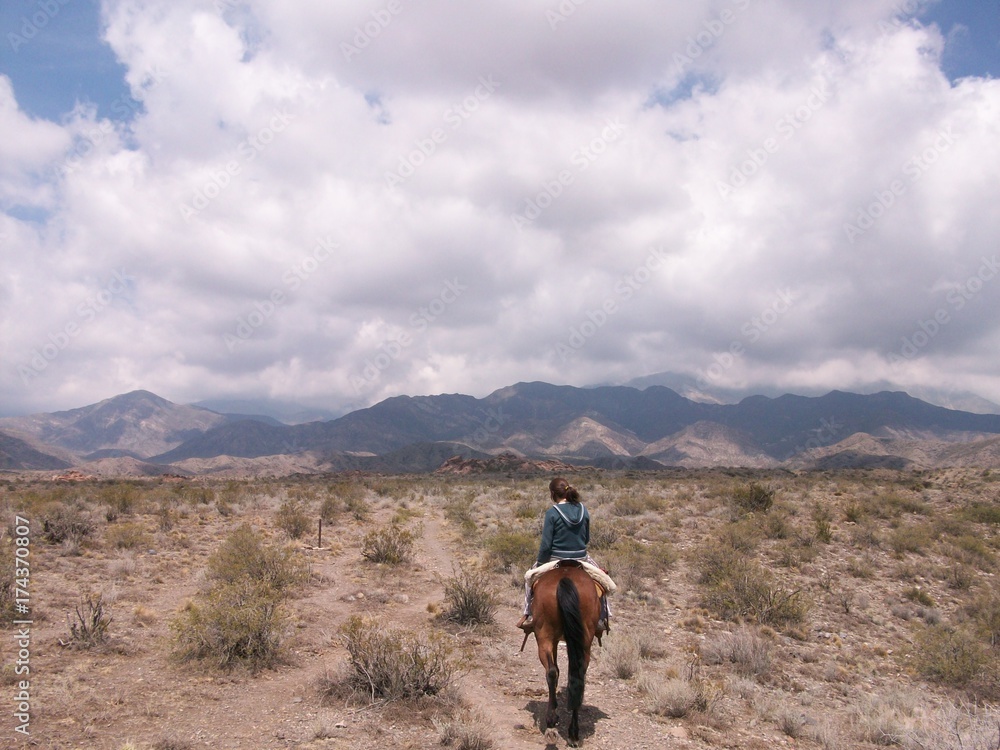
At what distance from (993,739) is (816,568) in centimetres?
957

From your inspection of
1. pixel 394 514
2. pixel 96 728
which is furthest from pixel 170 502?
pixel 96 728

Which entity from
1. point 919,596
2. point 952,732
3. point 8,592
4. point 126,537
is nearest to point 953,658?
point 952,732

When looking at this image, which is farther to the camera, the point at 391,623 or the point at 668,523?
the point at 668,523

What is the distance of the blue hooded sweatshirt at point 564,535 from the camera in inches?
264

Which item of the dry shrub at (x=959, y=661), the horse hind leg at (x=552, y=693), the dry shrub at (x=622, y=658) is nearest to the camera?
the horse hind leg at (x=552, y=693)

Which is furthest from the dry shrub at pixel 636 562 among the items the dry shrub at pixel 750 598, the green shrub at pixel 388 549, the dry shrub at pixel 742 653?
the green shrub at pixel 388 549

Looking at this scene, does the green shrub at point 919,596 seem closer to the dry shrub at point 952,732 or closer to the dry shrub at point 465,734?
the dry shrub at point 952,732

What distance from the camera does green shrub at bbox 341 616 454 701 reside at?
696 centimetres

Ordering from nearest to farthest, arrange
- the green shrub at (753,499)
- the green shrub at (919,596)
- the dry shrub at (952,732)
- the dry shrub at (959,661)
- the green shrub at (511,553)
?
the dry shrub at (952,732) < the dry shrub at (959,661) < the green shrub at (919,596) < the green shrub at (511,553) < the green shrub at (753,499)

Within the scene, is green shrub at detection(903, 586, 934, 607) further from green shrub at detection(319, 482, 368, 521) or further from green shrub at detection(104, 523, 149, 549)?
green shrub at detection(104, 523, 149, 549)

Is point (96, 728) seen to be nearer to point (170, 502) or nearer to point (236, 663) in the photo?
point (236, 663)

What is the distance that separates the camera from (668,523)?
20.2 meters

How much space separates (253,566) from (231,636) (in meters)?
4.51

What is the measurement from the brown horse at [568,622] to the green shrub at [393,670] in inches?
65.8
